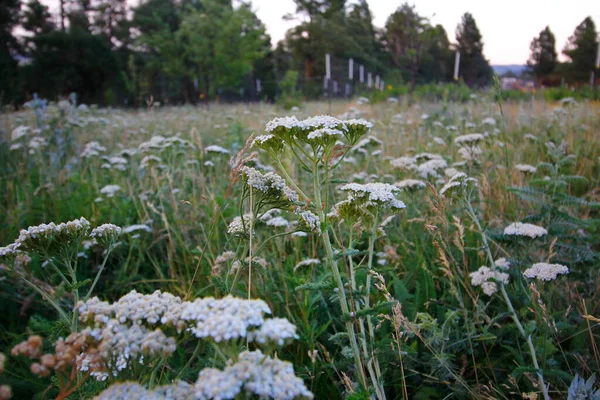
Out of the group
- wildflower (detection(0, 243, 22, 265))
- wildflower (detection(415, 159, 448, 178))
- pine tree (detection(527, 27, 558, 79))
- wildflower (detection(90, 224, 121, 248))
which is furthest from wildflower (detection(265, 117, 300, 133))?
pine tree (detection(527, 27, 558, 79))

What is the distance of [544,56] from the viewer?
59969 mm

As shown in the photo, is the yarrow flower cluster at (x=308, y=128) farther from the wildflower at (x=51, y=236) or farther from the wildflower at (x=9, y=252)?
the wildflower at (x=9, y=252)

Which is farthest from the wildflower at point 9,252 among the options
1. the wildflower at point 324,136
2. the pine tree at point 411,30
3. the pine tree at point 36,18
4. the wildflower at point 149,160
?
the pine tree at point 36,18

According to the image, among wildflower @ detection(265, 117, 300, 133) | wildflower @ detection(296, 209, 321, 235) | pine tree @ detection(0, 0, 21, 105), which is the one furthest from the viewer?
pine tree @ detection(0, 0, 21, 105)

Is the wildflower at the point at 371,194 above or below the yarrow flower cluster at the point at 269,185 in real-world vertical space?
below

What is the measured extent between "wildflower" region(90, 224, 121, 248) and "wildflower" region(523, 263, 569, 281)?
195 centimetres

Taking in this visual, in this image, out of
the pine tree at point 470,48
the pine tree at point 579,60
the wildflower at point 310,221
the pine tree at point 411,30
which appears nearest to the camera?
the wildflower at point 310,221

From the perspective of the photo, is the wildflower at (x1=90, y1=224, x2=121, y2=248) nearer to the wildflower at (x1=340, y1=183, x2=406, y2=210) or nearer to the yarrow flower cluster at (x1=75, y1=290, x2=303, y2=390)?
the yarrow flower cluster at (x1=75, y1=290, x2=303, y2=390)

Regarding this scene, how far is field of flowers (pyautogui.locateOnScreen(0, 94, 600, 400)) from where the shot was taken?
100cm

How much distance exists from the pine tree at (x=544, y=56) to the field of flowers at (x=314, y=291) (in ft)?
211

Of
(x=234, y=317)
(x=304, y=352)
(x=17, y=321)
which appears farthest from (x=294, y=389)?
(x=17, y=321)

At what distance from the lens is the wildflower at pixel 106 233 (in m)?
1.64

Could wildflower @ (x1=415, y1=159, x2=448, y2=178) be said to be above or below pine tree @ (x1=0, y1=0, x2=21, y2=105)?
below

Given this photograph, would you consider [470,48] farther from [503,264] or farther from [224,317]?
[224,317]
